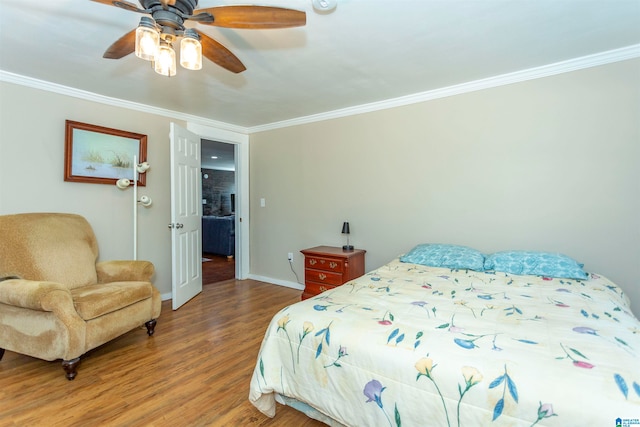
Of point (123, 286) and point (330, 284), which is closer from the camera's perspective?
point (123, 286)

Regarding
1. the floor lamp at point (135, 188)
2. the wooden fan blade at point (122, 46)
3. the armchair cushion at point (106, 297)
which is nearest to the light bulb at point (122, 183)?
the floor lamp at point (135, 188)

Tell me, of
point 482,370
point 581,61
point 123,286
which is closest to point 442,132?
point 581,61

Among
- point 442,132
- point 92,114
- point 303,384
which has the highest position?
point 92,114

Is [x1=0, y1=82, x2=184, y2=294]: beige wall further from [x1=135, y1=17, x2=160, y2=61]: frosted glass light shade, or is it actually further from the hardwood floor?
[x1=135, y1=17, x2=160, y2=61]: frosted glass light shade

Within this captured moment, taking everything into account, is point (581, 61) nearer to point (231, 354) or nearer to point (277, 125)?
point (277, 125)

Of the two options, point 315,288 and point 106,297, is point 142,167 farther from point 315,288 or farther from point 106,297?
point 315,288

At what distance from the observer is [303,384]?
58.6 inches

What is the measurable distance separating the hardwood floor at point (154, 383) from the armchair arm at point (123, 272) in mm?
503

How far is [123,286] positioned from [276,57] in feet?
7.07

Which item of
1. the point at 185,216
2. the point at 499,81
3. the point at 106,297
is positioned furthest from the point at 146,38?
the point at 499,81

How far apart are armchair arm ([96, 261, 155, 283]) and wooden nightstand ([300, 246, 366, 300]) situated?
158 centimetres

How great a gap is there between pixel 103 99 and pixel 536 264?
4.23 meters

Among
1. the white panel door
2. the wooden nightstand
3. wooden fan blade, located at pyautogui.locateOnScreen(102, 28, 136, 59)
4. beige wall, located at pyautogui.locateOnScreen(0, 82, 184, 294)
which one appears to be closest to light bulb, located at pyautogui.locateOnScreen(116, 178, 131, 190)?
beige wall, located at pyautogui.locateOnScreen(0, 82, 184, 294)

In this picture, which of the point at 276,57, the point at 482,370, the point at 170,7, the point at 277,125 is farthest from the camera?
the point at 277,125
